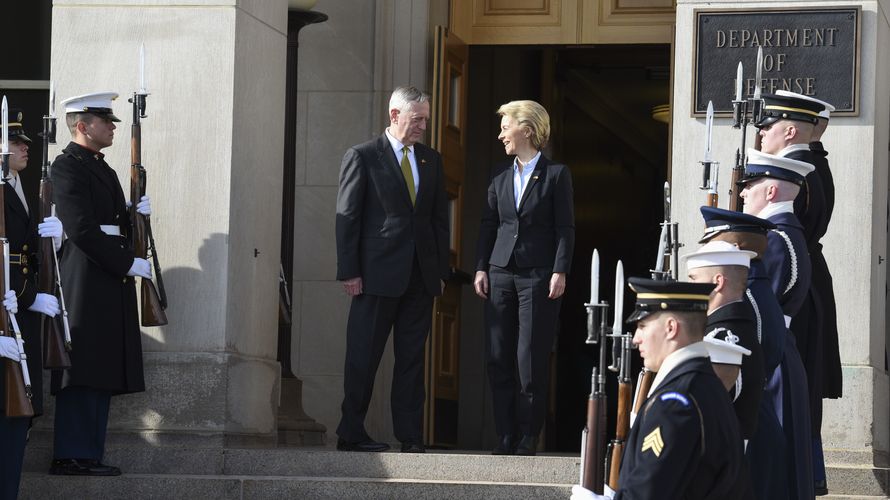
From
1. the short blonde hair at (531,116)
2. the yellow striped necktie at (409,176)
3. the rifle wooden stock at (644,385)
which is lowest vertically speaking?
the rifle wooden stock at (644,385)

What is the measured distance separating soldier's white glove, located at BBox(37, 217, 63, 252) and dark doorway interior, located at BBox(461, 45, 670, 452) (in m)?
5.60

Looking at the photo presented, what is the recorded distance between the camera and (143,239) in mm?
9750

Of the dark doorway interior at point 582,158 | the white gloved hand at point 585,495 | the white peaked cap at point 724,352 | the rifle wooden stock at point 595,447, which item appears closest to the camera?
the white gloved hand at point 585,495

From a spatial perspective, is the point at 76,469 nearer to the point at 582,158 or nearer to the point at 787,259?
the point at 787,259

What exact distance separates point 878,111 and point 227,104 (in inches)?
147

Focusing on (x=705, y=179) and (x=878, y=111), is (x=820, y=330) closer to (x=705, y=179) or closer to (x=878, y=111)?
(x=705, y=179)

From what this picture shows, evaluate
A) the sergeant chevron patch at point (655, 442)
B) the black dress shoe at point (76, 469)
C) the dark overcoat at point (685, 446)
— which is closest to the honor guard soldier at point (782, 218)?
the dark overcoat at point (685, 446)

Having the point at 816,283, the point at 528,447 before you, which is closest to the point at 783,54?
the point at 816,283

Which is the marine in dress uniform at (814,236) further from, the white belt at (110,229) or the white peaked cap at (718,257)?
the white belt at (110,229)

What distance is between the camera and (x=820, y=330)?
27.4 feet

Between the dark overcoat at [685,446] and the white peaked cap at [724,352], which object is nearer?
the dark overcoat at [685,446]

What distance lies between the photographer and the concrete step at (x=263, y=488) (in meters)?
8.84

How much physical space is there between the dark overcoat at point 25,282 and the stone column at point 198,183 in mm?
1078

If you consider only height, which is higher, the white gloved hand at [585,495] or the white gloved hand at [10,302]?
the white gloved hand at [10,302]
